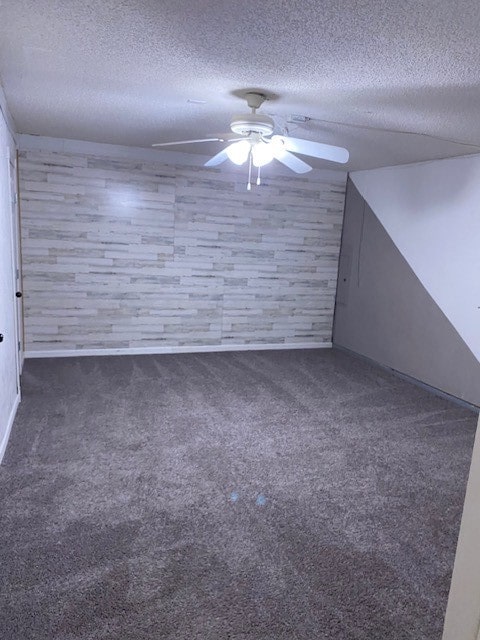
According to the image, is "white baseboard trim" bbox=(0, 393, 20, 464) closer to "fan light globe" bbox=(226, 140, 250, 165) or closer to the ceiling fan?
the ceiling fan

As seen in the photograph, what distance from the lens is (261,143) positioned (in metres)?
3.10

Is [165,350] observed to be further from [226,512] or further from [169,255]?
[226,512]

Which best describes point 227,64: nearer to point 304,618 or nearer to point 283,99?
point 283,99

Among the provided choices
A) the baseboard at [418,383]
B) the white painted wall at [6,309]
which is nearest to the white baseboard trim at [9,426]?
the white painted wall at [6,309]

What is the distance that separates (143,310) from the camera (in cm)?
544

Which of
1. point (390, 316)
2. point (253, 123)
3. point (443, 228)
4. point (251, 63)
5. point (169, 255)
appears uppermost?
point (251, 63)

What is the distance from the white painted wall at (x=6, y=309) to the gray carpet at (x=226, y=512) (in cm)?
16

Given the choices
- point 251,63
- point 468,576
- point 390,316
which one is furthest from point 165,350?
point 468,576

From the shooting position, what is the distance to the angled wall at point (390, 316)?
14.6 feet

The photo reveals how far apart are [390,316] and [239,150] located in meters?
2.91

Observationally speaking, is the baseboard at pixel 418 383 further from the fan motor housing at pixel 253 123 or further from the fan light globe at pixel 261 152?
the fan motor housing at pixel 253 123

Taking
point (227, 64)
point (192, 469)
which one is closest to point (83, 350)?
point (192, 469)

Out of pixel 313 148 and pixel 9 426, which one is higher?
pixel 313 148

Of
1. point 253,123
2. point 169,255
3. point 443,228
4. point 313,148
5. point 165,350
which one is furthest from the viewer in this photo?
point 165,350
